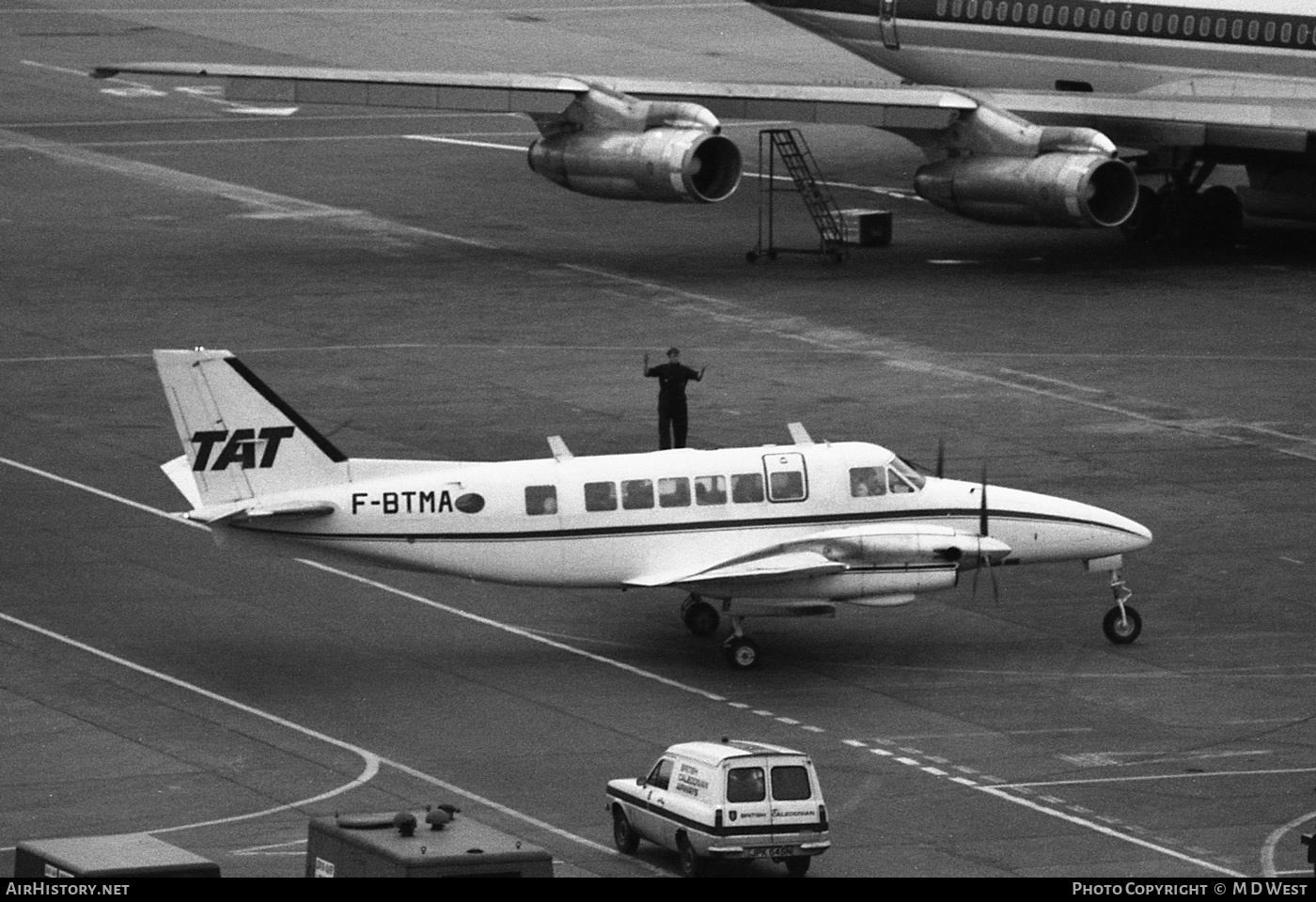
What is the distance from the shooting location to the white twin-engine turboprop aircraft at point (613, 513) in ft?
119

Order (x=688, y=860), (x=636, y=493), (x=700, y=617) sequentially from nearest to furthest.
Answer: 1. (x=688, y=860)
2. (x=636, y=493)
3. (x=700, y=617)

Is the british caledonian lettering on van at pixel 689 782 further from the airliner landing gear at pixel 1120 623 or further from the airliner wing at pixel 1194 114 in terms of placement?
the airliner wing at pixel 1194 114

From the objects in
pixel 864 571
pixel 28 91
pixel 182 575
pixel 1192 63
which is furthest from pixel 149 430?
pixel 28 91

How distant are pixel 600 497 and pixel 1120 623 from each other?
7265 mm

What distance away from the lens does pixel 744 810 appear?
91.7ft

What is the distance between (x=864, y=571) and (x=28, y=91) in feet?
198

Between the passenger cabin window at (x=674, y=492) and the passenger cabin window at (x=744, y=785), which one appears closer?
the passenger cabin window at (x=744, y=785)

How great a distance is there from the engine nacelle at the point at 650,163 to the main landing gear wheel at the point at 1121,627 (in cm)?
2713

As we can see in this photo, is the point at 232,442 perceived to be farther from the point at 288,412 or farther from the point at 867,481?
the point at 867,481

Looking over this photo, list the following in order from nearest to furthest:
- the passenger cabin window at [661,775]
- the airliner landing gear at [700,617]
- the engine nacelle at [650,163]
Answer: the passenger cabin window at [661,775]
the airliner landing gear at [700,617]
the engine nacelle at [650,163]

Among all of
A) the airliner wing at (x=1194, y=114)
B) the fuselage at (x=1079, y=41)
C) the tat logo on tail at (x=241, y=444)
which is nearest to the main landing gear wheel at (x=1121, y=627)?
the tat logo on tail at (x=241, y=444)

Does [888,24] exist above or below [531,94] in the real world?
above

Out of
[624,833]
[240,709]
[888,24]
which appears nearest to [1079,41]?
[888,24]

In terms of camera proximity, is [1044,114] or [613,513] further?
[1044,114]
